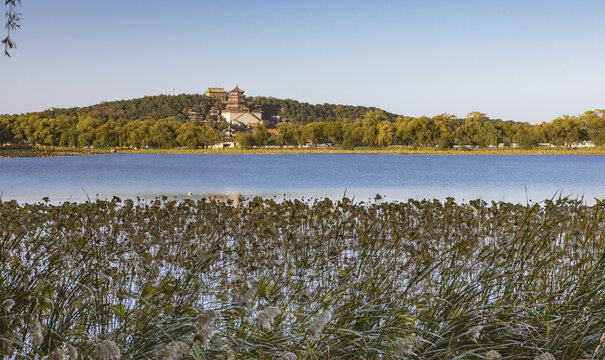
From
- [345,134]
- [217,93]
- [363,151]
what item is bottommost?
[363,151]

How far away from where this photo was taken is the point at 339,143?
81188mm

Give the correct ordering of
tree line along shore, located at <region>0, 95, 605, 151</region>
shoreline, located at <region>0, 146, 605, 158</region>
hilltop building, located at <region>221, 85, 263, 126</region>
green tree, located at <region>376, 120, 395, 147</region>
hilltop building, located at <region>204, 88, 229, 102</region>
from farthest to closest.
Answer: hilltop building, located at <region>204, 88, 229, 102</region>, hilltop building, located at <region>221, 85, 263, 126</region>, green tree, located at <region>376, 120, 395, 147</region>, tree line along shore, located at <region>0, 95, 605, 151</region>, shoreline, located at <region>0, 146, 605, 158</region>

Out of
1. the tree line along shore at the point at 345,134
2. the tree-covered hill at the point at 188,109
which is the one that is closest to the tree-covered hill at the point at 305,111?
the tree-covered hill at the point at 188,109

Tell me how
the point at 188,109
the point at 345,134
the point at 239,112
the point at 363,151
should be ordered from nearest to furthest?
the point at 363,151 < the point at 345,134 < the point at 239,112 < the point at 188,109

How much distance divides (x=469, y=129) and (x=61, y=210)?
7161 cm

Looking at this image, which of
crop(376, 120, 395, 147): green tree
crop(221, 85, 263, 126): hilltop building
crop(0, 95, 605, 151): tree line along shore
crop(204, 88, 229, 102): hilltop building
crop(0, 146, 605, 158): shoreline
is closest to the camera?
crop(0, 146, 605, 158): shoreline

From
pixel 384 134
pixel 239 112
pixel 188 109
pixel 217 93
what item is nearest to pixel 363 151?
pixel 384 134

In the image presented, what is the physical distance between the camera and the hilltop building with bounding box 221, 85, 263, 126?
127 m

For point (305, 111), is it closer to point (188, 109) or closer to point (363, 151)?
point (188, 109)

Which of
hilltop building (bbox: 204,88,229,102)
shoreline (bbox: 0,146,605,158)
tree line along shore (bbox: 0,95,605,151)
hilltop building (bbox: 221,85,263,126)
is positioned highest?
hilltop building (bbox: 204,88,229,102)

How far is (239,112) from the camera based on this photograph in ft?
422

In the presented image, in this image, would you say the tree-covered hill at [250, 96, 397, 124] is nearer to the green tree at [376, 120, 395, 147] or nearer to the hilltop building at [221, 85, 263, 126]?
the hilltop building at [221, 85, 263, 126]

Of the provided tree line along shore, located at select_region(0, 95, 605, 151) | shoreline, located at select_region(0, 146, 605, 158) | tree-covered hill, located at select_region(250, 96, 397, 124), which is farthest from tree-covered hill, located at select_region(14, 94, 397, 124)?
shoreline, located at select_region(0, 146, 605, 158)

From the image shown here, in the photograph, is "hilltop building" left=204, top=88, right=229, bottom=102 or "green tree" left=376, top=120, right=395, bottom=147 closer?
"green tree" left=376, top=120, right=395, bottom=147
